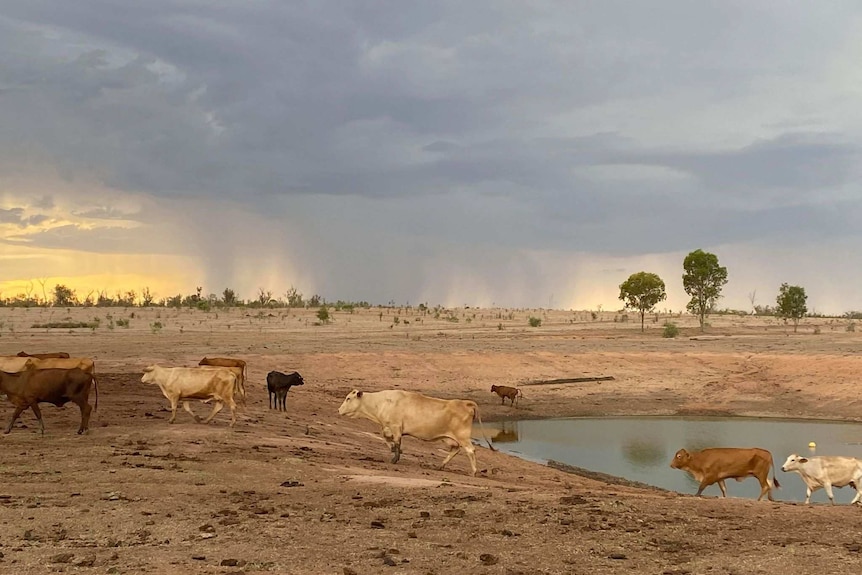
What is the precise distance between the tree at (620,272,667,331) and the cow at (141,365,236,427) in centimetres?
5860

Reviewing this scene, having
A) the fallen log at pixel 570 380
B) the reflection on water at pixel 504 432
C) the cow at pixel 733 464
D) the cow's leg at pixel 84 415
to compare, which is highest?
the cow's leg at pixel 84 415

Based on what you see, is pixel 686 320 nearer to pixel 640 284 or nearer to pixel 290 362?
pixel 640 284

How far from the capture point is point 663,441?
2778cm

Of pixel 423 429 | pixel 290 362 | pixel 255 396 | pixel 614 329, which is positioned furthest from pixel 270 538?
pixel 614 329

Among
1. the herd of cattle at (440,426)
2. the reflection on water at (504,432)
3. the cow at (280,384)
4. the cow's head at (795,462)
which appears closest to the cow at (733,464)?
the herd of cattle at (440,426)

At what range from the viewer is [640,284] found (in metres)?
74.1

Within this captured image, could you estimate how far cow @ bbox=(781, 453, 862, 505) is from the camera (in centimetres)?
1563

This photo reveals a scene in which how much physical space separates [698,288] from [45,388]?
211 feet

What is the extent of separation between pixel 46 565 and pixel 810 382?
120ft

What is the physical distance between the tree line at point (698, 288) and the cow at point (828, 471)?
57.0 metres

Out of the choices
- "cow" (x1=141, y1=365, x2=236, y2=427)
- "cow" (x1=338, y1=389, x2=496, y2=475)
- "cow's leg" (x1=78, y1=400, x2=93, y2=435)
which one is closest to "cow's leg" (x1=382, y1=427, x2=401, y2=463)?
"cow" (x1=338, y1=389, x2=496, y2=475)

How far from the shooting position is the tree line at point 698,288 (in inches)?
2840

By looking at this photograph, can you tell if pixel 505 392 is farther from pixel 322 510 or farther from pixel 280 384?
pixel 322 510

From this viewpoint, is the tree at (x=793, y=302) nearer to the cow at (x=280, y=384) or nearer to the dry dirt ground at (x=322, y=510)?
the dry dirt ground at (x=322, y=510)
